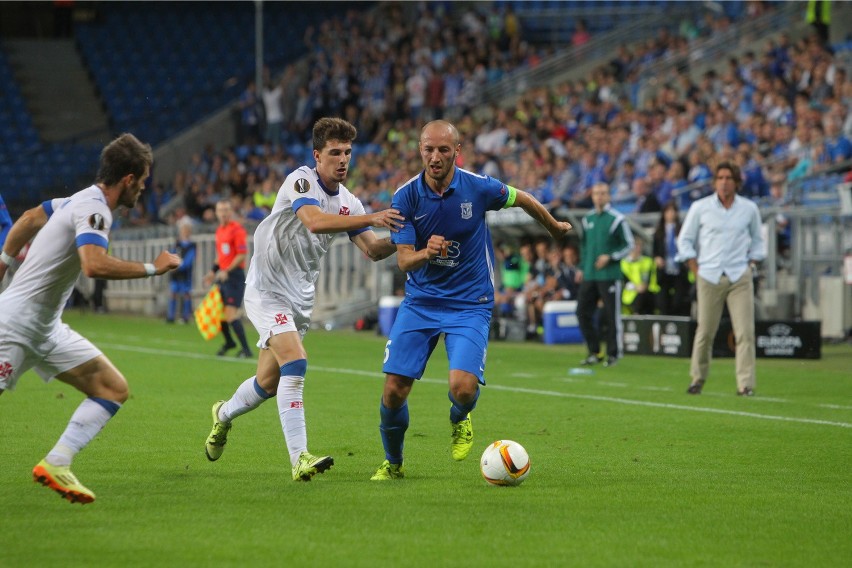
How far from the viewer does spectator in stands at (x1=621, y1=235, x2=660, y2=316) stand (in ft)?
67.9

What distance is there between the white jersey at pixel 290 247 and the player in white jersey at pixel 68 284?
4.85 ft

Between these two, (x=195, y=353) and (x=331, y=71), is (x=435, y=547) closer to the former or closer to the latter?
(x=195, y=353)

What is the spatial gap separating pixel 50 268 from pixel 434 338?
96.9 inches

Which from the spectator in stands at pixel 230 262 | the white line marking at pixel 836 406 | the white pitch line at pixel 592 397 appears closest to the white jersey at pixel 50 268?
the white pitch line at pixel 592 397

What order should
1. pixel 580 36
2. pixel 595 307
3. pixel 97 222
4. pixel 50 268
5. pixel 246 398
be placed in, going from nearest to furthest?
pixel 97 222 → pixel 50 268 → pixel 246 398 → pixel 595 307 → pixel 580 36

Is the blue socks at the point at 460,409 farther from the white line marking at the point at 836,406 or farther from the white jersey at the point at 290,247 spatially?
the white line marking at the point at 836,406

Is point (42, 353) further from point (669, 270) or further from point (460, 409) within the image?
point (669, 270)

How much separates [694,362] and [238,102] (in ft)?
94.3

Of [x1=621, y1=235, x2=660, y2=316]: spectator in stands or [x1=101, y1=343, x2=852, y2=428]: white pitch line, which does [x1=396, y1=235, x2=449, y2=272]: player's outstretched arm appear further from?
[x1=621, y1=235, x2=660, y2=316]: spectator in stands

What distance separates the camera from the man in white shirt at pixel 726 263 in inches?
535

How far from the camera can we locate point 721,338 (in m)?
18.7

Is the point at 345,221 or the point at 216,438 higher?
the point at 345,221

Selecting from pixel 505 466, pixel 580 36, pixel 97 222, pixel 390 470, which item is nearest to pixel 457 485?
pixel 505 466

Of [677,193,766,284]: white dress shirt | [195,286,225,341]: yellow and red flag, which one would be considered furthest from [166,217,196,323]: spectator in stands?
[677,193,766,284]: white dress shirt
